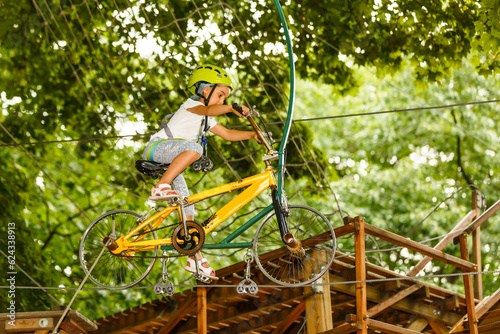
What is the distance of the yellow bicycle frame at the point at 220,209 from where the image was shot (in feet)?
13.5

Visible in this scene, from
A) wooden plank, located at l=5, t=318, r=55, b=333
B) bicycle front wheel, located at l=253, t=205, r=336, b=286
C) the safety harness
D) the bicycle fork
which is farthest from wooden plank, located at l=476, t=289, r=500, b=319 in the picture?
wooden plank, located at l=5, t=318, r=55, b=333

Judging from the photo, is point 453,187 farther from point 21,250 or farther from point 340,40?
point 21,250

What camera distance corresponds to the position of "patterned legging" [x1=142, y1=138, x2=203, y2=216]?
13.4 feet

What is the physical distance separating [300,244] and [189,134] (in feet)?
2.88

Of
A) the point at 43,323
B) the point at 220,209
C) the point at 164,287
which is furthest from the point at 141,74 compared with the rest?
the point at 164,287

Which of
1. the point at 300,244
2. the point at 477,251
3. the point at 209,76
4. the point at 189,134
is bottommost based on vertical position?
the point at 300,244

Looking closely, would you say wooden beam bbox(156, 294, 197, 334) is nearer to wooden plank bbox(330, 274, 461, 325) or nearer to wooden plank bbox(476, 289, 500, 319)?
wooden plank bbox(330, 274, 461, 325)

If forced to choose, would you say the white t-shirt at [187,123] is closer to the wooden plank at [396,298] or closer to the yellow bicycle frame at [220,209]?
the yellow bicycle frame at [220,209]

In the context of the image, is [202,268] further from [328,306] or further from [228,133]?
[328,306]

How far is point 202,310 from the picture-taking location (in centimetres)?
599

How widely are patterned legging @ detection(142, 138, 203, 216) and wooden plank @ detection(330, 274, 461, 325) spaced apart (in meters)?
2.28

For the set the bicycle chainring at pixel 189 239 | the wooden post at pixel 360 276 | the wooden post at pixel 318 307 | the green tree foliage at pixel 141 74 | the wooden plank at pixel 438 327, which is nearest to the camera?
the bicycle chainring at pixel 189 239

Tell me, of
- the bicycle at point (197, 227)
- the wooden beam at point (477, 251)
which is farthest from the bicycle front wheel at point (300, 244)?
the wooden beam at point (477, 251)

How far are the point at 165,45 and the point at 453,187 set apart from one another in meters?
7.74
